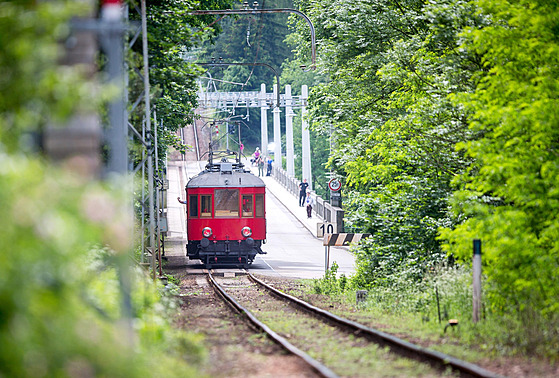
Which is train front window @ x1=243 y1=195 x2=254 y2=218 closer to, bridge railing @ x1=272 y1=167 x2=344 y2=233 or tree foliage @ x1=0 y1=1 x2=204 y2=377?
bridge railing @ x1=272 y1=167 x2=344 y2=233

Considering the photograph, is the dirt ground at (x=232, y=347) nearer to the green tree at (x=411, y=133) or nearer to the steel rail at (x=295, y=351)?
the steel rail at (x=295, y=351)

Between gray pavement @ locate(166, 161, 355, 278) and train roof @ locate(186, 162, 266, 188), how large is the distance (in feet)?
10.2

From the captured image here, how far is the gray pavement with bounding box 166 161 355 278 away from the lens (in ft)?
86.1

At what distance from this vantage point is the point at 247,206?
24.0 m

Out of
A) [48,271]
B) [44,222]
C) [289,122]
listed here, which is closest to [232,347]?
[48,271]

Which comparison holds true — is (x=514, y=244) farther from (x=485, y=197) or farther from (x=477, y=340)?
(x=485, y=197)

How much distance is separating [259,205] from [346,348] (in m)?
15.5

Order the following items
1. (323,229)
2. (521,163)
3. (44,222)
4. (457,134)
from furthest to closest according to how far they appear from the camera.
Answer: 1. (323,229)
2. (457,134)
3. (521,163)
4. (44,222)

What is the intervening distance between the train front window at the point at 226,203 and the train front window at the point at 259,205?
2.17 feet

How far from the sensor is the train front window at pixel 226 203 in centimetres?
2380

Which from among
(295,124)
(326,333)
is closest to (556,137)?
(326,333)

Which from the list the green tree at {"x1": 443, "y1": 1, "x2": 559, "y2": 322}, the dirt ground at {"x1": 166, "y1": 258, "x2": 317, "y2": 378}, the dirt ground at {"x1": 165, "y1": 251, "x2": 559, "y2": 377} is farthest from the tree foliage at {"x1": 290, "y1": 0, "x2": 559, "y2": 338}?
the dirt ground at {"x1": 166, "y1": 258, "x2": 317, "y2": 378}

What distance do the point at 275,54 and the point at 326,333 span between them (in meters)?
80.4

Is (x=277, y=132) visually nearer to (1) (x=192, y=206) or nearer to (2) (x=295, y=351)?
(1) (x=192, y=206)
